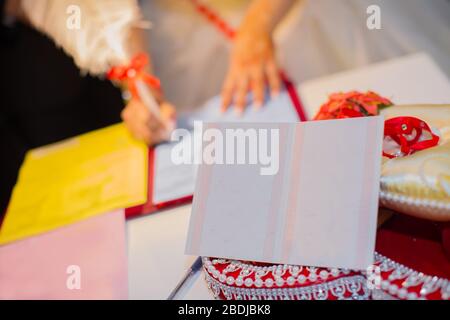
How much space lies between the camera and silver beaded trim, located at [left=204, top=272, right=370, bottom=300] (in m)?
0.45

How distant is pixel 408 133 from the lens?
1.68ft

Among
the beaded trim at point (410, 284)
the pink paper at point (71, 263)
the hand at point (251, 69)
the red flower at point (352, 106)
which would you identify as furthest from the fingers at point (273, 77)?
the beaded trim at point (410, 284)

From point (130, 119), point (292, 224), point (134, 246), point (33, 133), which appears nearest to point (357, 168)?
point (292, 224)

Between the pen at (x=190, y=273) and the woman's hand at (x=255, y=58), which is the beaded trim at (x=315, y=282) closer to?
the pen at (x=190, y=273)

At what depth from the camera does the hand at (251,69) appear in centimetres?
85

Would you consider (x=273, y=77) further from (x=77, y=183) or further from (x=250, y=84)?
(x=77, y=183)

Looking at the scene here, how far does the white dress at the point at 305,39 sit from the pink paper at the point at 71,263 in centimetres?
37

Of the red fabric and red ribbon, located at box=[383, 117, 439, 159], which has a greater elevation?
red ribbon, located at box=[383, 117, 439, 159]

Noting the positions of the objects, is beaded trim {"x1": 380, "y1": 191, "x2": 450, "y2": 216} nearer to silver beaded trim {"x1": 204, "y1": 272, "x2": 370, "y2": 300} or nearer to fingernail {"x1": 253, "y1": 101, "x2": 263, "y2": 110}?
silver beaded trim {"x1": 204, "y1": 272, "x2": 370, "y2": 300}

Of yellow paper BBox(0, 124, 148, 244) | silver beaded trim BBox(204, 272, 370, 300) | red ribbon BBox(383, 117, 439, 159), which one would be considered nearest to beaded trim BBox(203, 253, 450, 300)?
silver beaded trim BBox(204, 272, 370, 300)

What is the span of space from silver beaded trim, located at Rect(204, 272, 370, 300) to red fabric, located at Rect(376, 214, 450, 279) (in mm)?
52

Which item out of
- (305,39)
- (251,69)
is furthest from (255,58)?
(305,39)

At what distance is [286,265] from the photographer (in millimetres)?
475
